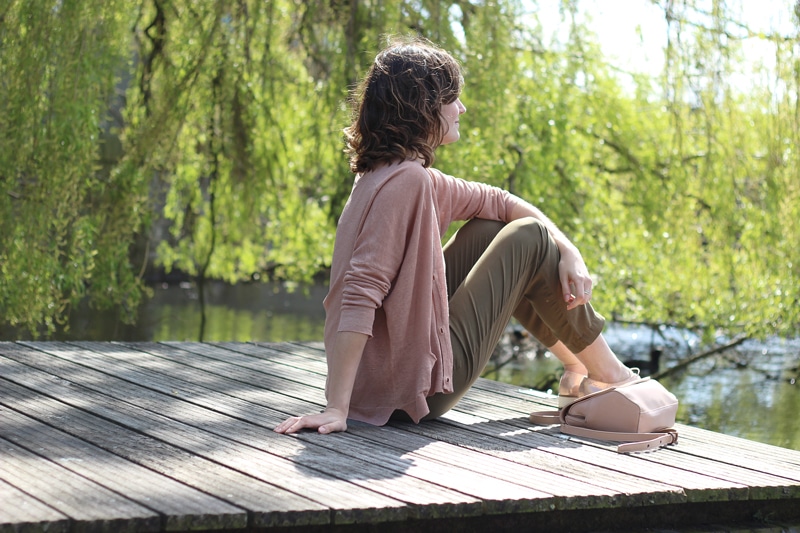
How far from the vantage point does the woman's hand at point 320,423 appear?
2.40 m

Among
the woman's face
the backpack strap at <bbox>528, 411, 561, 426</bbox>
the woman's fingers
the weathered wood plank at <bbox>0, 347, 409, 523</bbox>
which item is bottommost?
the weathered wood plank at <bbox>0, 347, 409, 523</bbox>

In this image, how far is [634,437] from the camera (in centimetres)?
259

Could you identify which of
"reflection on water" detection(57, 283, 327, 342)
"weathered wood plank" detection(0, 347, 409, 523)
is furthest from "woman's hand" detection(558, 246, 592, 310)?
"reflection on water" detection(57, 283, 327, 342)

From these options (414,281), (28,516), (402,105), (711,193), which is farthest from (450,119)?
(711,193)

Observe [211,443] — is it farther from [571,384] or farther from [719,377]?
[719,377]

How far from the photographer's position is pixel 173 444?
7.39 ft

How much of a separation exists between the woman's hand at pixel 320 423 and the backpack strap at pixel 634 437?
0.63 metres

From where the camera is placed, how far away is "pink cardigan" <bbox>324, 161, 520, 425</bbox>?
2375mm

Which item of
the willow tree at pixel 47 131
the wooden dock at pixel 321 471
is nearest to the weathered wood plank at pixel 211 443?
the wooden dock at pixel 321 471

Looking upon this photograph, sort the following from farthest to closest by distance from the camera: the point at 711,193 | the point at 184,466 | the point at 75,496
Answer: the point at 711,193
the point at 184,466
the point at 75,496

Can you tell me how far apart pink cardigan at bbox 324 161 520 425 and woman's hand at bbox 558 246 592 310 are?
310mm

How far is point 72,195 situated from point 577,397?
263 centimetres

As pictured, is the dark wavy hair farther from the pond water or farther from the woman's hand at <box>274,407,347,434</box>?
the pond water

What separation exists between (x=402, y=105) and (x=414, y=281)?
43 cm
